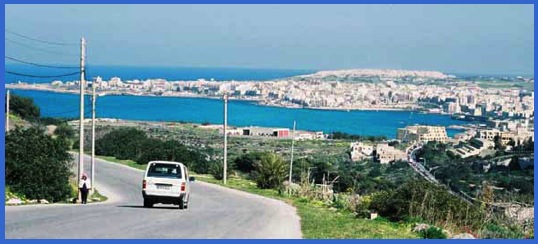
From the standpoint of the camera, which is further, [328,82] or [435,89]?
[328,82]

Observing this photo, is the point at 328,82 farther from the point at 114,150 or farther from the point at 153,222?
the point at 153,222

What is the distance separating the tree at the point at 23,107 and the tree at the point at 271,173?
712 inches

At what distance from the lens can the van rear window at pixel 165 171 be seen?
73.6 ft

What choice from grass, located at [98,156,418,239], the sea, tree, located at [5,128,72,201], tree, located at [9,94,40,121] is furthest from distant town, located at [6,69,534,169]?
grass, located at [98,156,418,239]

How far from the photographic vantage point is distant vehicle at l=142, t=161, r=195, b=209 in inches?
873

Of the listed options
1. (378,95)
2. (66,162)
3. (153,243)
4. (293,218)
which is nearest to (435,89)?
(378,95)

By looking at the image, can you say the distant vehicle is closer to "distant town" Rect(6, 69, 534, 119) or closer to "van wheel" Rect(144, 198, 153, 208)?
"van wheel" Rect(144, 198, 153, 208)

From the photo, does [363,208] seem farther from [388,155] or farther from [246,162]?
[388,155]

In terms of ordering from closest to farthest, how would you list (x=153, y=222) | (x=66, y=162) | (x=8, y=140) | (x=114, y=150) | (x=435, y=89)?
(x=153, y=222) → (x=8, y=140) → (x=66, y=162) → (x=114, y=150) → (x=435, y=89)

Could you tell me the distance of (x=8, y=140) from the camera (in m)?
25.5

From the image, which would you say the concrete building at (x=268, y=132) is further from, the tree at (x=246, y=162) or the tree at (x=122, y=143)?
the tree at (x=246, y=162)

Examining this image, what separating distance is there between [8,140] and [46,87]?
26.9 meters

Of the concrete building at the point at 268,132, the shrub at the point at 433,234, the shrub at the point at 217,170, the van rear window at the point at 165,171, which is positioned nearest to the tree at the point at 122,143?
the shrub at the point at 217,170

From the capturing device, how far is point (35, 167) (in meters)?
Answer: 25.1
